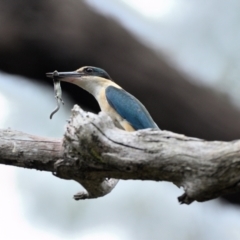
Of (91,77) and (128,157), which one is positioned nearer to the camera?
(128,157)

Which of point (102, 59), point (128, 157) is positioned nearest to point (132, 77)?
point (102, 59)

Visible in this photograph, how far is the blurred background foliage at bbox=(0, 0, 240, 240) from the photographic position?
1.71 metres

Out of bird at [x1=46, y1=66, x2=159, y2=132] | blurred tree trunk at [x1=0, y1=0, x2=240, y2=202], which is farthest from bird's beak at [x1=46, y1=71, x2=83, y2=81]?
blurred tree trunk at [x1=0, y1=0, x2=240, y2=202]

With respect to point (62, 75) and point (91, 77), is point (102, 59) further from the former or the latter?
point (62, 75)

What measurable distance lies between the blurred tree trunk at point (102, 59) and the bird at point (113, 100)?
13 centimetres

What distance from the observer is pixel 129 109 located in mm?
1422

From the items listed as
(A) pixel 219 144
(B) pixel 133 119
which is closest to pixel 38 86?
(B) pixel 133 119

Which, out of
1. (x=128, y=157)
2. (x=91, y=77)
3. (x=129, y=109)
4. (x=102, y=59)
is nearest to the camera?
(x=128, y=157)

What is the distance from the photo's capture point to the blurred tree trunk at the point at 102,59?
1.70 m

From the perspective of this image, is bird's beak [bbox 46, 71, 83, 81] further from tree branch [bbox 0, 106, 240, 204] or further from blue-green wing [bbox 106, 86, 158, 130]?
tree branch [bbox 0, 106, 240, 204]

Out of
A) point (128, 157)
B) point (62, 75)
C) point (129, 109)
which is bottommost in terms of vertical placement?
point (128, 157)

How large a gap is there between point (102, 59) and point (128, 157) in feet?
2.60

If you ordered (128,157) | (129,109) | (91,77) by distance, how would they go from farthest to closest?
(91,77)
(129,109)
(128,157)

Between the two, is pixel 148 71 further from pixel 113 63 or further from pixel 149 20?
pixel 149 20
